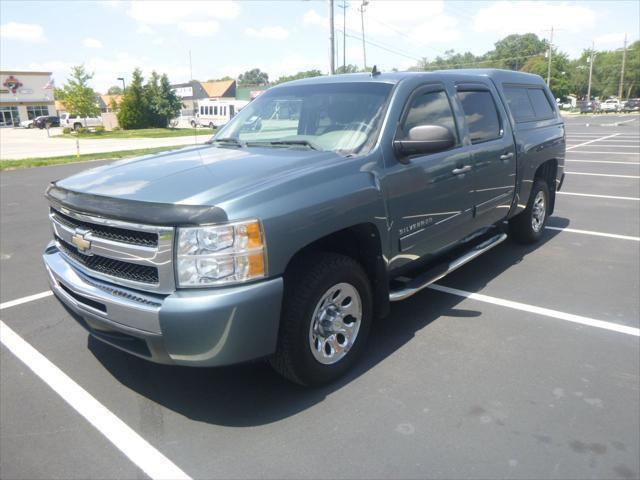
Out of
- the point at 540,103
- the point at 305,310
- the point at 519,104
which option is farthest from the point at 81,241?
the point at 540,103

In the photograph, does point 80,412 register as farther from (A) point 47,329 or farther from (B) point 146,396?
(A) point 47,329

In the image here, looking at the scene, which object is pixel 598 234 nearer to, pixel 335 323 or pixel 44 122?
pixel 335 323

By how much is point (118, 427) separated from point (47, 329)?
1.77m

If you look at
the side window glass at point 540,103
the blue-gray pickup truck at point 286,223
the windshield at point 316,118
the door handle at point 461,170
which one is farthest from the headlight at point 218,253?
the side window glass at point 540,103

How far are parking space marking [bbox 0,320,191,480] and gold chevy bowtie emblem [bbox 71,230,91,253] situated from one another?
96cm

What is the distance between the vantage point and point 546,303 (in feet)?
15.1

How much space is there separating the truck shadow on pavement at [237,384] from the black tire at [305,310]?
0.59 ft

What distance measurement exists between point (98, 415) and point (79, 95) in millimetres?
48636

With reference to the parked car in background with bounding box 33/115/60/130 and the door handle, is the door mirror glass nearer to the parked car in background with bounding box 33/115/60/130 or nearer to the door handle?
the door handle

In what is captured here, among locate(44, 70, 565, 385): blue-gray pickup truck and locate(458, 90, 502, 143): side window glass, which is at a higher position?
locate(458, 90, 502, 143): side window glass

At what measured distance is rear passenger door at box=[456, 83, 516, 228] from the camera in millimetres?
4617

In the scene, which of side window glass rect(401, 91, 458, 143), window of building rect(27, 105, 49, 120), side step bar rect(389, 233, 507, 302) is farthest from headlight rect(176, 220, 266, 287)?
window of building rect(27, 105, 49, 120)

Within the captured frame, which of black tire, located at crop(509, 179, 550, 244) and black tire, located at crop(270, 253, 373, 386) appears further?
black tire, located at crop(509, 179, 550, 244)

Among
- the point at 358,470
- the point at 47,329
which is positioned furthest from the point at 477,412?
the point at 47,329
